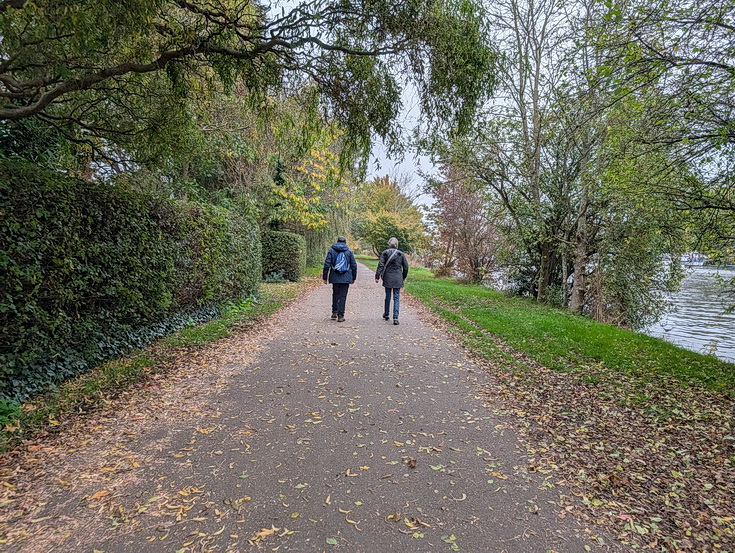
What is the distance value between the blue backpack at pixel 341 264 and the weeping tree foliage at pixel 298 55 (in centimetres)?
326

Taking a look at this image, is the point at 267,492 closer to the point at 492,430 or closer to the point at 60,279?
the point at 492,430

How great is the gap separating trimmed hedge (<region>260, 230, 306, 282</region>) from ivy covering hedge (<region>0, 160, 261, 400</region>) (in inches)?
312

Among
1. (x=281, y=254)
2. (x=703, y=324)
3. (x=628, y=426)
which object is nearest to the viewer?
(x=628, y=426)

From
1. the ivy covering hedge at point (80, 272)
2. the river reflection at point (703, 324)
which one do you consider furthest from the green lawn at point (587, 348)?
the ivy covering hedge at point (80, 272)

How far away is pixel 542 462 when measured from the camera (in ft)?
9.89

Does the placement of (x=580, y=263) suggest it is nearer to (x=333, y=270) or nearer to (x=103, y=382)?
(x=333, y=270)

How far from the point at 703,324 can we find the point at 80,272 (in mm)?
16266

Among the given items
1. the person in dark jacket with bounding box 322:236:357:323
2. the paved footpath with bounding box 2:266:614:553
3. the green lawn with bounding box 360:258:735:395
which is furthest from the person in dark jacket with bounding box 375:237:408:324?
the paved footpath with bounding box 2:266:614:553

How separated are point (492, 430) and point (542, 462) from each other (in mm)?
589

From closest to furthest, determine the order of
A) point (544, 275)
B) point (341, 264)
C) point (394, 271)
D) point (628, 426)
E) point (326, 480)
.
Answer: point (326, 480) → point (628, 426) → point (341, 264) → point (394, 271) → point (544, 275)

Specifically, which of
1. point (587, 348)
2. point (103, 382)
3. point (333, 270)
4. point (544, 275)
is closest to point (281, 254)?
point (333, 270)

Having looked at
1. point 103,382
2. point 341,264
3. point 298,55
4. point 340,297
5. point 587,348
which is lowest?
point 103,382

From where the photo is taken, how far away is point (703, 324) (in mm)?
11727

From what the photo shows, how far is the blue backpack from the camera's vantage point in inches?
310
